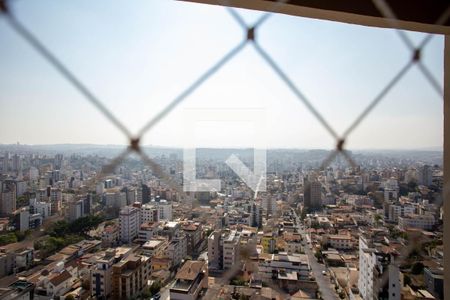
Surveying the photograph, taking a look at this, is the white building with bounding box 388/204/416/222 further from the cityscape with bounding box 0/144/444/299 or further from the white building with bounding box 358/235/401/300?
the white building with bounding box 358/235/401/300

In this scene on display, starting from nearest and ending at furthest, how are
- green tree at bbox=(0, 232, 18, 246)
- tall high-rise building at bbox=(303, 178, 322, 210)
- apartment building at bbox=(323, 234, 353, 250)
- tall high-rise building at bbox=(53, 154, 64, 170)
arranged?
green tree at bbox=(0, 232, 18, 246)
tall high-rise building at bbox=(53, 154, 64, 170)
tall high-rise building at bbox=(303, 178, 322, 210)
apartment building at bbox=(323, 234, 353, 250)

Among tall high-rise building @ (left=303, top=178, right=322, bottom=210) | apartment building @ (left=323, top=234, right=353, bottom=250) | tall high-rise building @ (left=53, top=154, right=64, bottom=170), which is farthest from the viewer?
apartment building @ (left=323, top=234, right=353, bottom=250)

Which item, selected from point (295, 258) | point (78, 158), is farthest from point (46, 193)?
point (295, 258)

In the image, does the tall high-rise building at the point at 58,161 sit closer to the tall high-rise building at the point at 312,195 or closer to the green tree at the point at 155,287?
the green tree at the point at 155,287

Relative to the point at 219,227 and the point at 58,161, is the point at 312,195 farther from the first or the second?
the point at 58,161

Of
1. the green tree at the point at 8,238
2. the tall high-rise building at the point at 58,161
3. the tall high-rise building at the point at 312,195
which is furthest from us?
the tall high-rise building at the point at 312,195

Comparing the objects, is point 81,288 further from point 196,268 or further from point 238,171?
point 238,171

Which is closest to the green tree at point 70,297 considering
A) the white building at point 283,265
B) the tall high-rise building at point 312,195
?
the white building at point 283,265

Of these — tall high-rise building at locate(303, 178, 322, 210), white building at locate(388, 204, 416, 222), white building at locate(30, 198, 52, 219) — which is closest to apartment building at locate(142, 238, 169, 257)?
white building at locate(30, 198, 52, 219)
